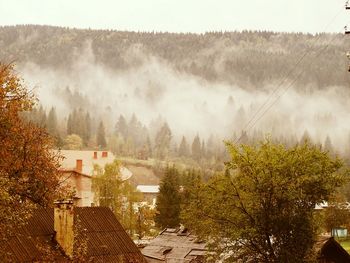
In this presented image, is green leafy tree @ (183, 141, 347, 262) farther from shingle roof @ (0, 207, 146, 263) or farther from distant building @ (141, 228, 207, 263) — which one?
distant building @ (141, 228, 207, 263)

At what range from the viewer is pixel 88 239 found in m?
28.1

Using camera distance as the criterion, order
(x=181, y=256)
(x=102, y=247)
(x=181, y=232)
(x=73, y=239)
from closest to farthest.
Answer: (x=73, y=239)
(x=102, y=247)
(x=181, y=256)
(x=181, y=232)

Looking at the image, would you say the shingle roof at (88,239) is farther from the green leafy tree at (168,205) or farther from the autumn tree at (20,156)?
the green leafy tree at (168,205)

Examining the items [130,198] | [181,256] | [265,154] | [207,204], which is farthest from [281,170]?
[130,198]

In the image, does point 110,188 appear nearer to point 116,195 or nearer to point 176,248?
point 116,195

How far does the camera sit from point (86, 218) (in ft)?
102

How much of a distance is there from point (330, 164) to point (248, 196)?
16.5 ft

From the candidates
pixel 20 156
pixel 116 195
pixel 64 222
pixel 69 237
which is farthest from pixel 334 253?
pixel 116 195

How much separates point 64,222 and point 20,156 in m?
3.97

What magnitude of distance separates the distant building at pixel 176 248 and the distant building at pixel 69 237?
12201mm

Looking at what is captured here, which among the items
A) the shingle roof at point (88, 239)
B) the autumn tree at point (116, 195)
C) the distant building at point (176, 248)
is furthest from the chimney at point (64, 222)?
the autumn tree at point (116, 195)

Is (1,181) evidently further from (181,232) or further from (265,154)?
(181,232)

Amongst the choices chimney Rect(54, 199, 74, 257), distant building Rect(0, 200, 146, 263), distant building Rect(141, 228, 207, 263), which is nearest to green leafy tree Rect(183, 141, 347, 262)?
distant building Rect(0, 200, 146, 263)

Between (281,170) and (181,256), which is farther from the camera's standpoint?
(181,256)
